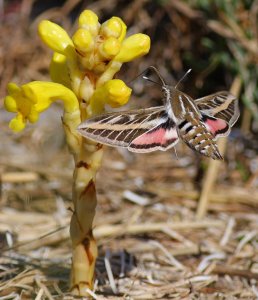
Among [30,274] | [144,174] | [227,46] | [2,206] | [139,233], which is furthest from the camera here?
[227,46]

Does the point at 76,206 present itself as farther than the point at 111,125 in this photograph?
Yes

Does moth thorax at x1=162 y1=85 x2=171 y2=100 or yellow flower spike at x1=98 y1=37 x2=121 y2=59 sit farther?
moth thorax at x1=162 y1=85 x2=171 y2=100

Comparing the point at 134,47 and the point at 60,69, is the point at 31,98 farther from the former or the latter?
the point at 134,47

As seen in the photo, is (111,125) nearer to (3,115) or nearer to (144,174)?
(144,174)

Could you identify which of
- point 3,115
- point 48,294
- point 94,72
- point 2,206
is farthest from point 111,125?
point 3,115

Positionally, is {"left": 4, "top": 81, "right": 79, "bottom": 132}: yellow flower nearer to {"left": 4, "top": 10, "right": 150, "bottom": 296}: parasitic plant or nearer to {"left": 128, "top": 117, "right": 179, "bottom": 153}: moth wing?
{"left": 4, "top": 10, "right": 150, "bottom": 296}: parasitic plant

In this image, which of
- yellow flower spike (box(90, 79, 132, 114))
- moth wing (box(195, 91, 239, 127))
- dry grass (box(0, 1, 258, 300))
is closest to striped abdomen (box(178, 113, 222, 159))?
moth wing (box(195, 91, 239, 127))

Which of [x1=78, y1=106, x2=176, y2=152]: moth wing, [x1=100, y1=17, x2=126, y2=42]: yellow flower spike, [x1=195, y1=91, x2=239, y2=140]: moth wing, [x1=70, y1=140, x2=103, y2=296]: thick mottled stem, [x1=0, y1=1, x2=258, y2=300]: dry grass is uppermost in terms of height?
[x1=100, y1=17, x2=126, y2=42]: yellow flower spike

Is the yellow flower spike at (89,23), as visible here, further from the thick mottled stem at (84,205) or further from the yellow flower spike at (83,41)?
the thick mottled stem at (84,205)
